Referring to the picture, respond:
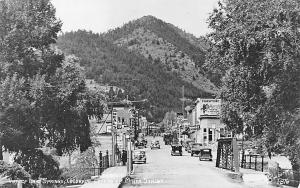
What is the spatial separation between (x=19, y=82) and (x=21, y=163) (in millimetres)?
5230

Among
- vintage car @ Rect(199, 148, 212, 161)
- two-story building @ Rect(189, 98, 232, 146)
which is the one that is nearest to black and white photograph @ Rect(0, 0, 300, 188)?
vintage car @ Rect(199, 148, 212, 161)

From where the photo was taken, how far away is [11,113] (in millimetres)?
33344

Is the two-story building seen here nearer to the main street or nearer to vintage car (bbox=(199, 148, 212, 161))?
vintage car (bbox=(199, 148, 212, 161))

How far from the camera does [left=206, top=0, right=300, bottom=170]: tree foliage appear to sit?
2808cm

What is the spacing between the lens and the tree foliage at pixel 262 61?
28.1m

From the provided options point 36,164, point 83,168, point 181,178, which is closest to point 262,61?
point 181,178

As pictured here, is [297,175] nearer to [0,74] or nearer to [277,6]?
[277,6]

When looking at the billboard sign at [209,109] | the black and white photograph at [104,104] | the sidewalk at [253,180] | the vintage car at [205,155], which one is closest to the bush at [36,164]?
the black and white photograph at [104,104]

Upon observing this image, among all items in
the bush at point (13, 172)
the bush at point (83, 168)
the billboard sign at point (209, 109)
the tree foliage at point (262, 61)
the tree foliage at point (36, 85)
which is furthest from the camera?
the billboard sign at point (209, 109)

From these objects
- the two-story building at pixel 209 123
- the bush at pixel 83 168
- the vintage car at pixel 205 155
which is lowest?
the vintage car at pixel 205 155

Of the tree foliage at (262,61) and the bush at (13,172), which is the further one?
the bush at (13,172)

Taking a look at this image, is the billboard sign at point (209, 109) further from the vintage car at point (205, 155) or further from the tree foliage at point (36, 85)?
the tree foliage at point (36, 85)

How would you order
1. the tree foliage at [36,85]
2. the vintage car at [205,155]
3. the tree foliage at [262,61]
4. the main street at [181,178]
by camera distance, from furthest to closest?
the vintage car at [205,155], the tree foliage at [36,85], the main street at [181,178], the tree foliage at [262,61]

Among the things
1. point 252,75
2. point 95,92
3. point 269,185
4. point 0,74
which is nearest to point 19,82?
point 0,74
